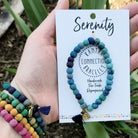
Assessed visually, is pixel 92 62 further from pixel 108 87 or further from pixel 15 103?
pixel 15 103

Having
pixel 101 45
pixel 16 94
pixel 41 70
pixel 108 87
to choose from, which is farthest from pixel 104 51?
pixel 16 94

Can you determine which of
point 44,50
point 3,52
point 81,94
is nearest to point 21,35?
point 3,52

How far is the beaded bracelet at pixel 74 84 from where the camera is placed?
0.75 m

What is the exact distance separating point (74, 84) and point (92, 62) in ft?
0.33

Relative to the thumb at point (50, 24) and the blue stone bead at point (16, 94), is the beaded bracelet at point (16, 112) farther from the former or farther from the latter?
the thumb at point (50, 24)

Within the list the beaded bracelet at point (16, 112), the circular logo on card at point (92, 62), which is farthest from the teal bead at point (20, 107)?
the circular logo on card at point (92, 62)

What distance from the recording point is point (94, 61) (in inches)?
30.5

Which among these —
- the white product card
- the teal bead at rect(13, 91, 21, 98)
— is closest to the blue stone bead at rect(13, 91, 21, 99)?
the teal bead at rect(13, 91, 21, 98)

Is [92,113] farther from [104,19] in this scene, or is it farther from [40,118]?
[104,19]

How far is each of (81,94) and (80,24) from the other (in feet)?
0.79

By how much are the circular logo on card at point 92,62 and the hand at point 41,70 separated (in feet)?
0.33

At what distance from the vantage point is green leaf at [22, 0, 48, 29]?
0.92 m

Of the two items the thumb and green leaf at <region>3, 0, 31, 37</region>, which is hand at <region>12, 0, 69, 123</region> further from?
green leaf at <region>3, 0, 31, 37</region>

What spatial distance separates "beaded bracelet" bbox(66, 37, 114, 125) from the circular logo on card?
15mm
